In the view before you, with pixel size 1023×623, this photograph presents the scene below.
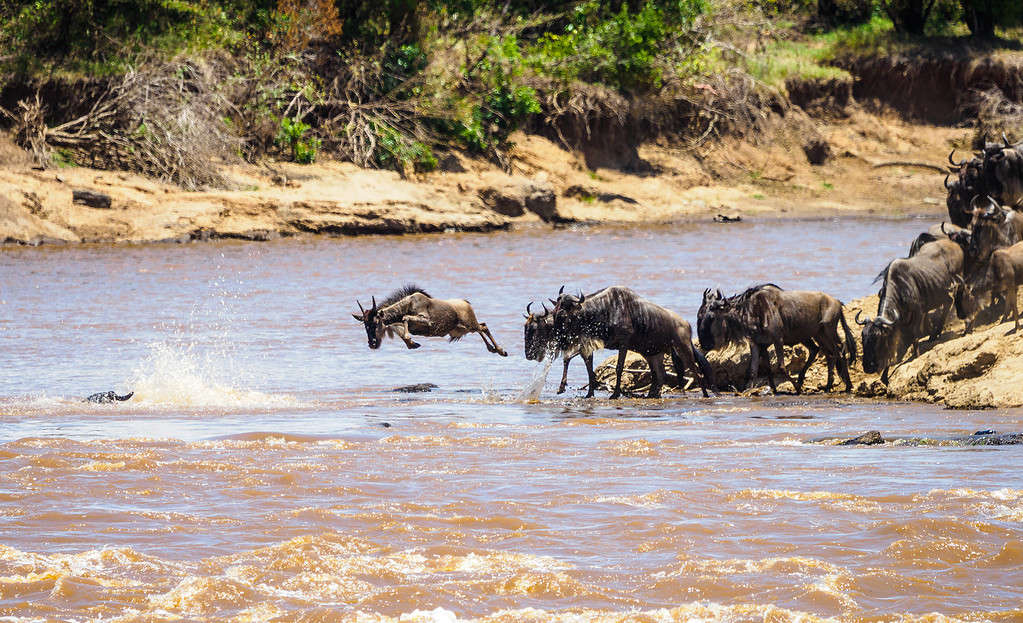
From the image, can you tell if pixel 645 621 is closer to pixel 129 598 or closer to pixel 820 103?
pixel 129 598

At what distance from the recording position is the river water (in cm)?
577

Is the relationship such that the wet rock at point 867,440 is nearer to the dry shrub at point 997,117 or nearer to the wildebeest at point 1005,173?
the wildebeest at point 1005,173

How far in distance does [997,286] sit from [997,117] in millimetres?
29437

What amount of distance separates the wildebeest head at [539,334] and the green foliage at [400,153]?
21.2 metres

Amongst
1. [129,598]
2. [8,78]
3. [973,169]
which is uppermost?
[8,78]

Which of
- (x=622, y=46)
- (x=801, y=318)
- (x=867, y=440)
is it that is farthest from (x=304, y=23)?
(x=867, y=440)

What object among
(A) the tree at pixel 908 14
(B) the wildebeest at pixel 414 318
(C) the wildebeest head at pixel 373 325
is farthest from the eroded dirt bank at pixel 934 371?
(A) the tree at pixel 908 14

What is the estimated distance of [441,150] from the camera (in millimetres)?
34906

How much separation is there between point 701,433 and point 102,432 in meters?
4.01

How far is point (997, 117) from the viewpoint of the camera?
130ft

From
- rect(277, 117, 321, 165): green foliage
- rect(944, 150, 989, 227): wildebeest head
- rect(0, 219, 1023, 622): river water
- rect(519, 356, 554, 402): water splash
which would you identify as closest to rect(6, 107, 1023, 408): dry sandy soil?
rect(277, 117, 321, 165): green foliage

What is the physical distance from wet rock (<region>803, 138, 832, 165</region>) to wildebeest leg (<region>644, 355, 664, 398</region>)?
28924 mm

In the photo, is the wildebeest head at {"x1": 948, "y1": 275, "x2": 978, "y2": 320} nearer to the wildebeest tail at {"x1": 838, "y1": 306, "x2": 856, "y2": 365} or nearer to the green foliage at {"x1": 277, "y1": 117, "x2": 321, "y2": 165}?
the wildebeest tail at {"x1": 838, "y1": 306, "x2": 856, "y2": 365}

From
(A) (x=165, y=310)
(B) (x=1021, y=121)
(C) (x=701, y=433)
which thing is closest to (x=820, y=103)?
(B) (x=1021, y=121)
